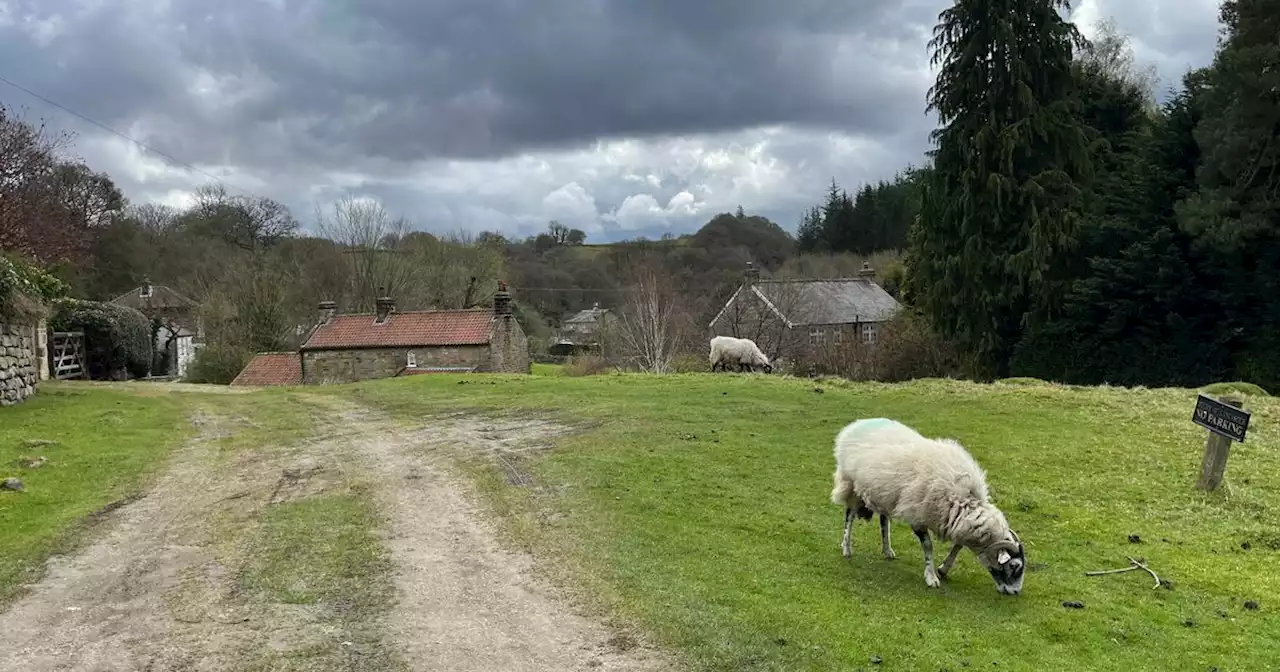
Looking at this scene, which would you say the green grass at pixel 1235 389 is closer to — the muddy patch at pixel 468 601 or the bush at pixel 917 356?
the bush at pixel 917 356

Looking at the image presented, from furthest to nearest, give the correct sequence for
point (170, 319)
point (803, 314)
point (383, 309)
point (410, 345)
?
1. point (170, 319)
2. point (803, 314)
3. point (383, 309)
4. point (410, 345)

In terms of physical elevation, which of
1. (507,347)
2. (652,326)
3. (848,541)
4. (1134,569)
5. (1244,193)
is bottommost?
(507,347)

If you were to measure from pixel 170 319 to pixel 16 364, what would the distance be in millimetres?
41030

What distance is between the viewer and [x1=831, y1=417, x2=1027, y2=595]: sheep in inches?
311

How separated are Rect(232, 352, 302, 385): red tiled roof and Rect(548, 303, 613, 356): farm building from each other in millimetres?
22725

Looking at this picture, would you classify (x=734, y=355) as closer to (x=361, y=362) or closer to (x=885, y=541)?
(x=361, y=362)

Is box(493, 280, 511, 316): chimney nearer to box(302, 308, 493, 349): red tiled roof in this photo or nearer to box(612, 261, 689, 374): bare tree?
box(302, 308, 493, 349): red tiled roof

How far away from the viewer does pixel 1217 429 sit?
37.0ft

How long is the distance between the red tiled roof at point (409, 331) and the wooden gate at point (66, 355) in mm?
9421

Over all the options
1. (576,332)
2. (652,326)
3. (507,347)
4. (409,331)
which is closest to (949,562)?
(652,326)

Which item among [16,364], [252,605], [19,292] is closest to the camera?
[252,605]

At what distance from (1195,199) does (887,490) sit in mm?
24039

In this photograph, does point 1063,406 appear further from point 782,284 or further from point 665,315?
point 782,284

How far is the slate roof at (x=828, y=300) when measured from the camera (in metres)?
47.7
